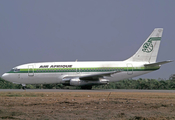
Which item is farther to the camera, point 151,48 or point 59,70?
point 151,48

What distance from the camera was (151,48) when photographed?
96.9ft

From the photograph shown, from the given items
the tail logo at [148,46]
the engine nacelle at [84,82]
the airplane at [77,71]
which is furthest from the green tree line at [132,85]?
the engine nacelle at [84,82]

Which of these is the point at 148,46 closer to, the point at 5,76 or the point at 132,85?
the point at 132,85

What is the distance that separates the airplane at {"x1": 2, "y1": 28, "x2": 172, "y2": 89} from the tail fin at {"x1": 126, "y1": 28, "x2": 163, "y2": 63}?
27.1 inches

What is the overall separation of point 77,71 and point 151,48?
27.1 feet

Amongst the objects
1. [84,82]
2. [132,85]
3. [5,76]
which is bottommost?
[132,85]

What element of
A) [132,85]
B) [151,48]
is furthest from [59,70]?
[151,48]

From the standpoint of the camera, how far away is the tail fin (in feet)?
96.5

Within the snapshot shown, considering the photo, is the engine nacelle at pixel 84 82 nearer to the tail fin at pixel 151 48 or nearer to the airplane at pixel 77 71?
the airplane at pixel 77 71

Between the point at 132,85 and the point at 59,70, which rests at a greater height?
the point at 59,70

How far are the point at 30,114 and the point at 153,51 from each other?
22.7 meters

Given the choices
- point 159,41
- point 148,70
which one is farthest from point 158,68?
point 159,41

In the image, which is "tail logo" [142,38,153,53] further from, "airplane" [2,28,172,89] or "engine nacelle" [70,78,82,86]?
"engine nacelle" [70,78,82,86]

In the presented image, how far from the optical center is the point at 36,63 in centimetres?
2811
